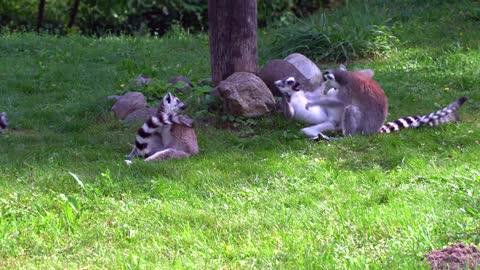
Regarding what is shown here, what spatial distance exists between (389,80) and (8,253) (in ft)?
20.0

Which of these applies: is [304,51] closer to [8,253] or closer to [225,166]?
[225,166]

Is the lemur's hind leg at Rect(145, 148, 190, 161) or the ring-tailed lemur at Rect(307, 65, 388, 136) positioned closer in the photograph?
the lemur's hind leg at Rect(145, 148, 190, 161)

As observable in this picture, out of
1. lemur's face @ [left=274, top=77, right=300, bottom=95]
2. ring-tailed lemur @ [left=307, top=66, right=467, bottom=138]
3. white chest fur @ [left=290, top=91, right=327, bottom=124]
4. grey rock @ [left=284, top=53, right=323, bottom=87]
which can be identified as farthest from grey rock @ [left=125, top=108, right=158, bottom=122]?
ring-tailed lemur @ [left=307, top=66, right=467, bottom=138]

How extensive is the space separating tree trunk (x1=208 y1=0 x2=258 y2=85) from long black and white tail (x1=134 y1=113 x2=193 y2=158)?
5.32 feet

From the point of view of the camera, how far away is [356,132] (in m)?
7.07

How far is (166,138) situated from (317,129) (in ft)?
5.31

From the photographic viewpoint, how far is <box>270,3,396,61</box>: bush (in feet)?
34.1

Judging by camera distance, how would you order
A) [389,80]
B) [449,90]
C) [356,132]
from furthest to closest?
[389,80] < [449,90] < [356,132]

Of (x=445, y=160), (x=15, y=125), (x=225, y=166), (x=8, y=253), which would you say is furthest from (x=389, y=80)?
(x=8, y=253)

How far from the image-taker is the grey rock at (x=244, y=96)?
7309 millimetres

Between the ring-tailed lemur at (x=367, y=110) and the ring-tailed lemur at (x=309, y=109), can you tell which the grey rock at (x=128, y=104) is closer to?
the ring-tailed lemur at (x=309, y=109)

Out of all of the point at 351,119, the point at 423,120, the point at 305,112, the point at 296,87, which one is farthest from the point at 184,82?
the point at 423,120

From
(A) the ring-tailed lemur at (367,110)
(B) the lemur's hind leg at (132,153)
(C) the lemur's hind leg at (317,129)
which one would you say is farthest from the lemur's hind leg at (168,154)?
(A) the ring-tailed lemur at (367,110)

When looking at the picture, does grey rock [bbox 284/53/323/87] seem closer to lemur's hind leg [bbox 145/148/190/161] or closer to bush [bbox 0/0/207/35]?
lemur's hind leg [bbox 145/148/190/161]
